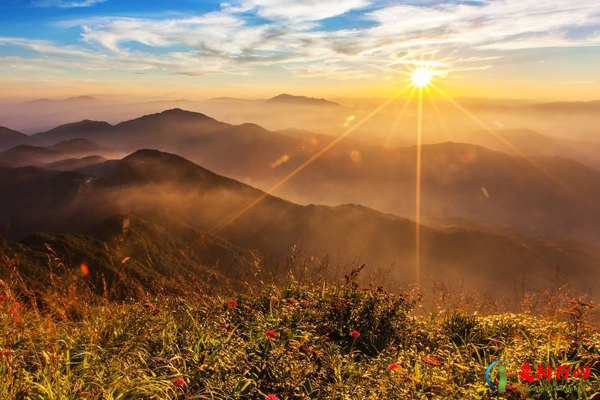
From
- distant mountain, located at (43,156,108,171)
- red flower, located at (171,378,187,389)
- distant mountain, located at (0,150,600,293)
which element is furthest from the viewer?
distant mountain, located at (43,156,108,171)

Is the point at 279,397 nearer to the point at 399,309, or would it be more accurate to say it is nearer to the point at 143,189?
the point at 399,309

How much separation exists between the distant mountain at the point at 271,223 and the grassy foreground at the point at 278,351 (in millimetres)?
69514

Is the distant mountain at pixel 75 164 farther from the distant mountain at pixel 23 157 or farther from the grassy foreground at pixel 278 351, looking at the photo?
the grassy foreground at pixel 278 351

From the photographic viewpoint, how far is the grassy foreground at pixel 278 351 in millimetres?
3475

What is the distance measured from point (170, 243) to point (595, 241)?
22203 cm

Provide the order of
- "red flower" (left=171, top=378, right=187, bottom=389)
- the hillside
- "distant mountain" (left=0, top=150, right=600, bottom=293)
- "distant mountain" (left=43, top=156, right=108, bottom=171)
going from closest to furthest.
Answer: "red flower" (left=171, top=378, right=187, bottom=389), the hillside, "distant mountain" (left=0, top=150, right=600, bottom=293), "distant mountain" (left=43, top=156, right=108, bottom=171)

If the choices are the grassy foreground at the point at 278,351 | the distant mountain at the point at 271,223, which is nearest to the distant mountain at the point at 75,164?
the distant mountain at the point at 271,223

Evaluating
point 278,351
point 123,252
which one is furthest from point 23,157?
point 278,351

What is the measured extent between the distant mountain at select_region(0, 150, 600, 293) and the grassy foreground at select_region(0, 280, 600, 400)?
69.5 meters

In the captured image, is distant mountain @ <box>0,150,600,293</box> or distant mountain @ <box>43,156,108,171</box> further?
distant mountain @ <box>43,156,108,171</box>

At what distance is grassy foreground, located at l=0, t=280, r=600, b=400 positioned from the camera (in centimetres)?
347

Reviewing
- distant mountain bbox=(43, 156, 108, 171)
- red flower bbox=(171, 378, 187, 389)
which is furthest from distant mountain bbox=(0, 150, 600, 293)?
red flower bbox=(171, 378, 187, 389)

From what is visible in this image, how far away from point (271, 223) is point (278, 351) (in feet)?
283

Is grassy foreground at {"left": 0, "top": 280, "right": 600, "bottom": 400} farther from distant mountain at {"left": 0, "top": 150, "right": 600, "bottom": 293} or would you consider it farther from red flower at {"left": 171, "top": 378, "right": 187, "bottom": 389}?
distant mountain at {"left": 0, "top": 150, "right": 600, "bottom": 293}
